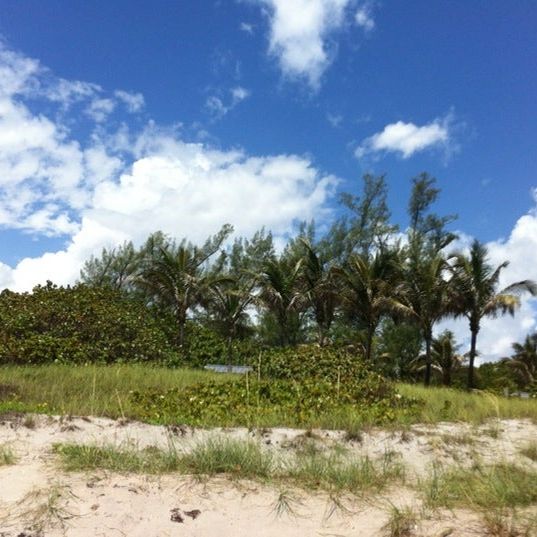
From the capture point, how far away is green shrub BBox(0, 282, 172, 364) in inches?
741

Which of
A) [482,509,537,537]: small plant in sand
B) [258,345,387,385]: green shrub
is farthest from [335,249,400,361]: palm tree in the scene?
[482,509,537,537]: small plant in sand

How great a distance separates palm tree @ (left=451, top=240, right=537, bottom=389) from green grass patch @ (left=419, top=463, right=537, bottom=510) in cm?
1773

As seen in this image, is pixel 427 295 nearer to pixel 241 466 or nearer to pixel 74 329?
pixel 74 329

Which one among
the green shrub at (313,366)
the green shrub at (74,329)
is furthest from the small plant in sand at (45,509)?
the green shrub at (74,329)

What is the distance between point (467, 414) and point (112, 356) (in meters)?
14.2

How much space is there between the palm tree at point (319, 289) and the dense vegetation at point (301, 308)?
2.0 inches

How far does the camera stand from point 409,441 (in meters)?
7.52

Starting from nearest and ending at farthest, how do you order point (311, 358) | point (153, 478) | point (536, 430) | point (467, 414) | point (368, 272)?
point (153, 478) → point (536, 430) → point (467, 414) → point (311, 358) → point (368, 272)

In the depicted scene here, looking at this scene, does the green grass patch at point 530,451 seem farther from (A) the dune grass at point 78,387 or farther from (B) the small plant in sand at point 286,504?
(A) the dune grass at point 78,387

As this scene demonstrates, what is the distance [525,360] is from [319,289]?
2140 cm

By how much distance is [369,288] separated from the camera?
2217cm

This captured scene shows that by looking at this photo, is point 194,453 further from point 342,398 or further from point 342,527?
point 342,398

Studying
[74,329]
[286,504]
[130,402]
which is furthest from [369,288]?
[286,504]

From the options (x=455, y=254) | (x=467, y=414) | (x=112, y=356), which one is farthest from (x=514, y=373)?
(x=467, y=414)
